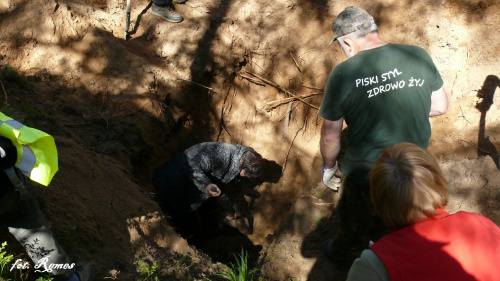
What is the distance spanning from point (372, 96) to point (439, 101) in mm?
541

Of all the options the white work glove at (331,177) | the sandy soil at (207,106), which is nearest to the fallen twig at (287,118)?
the sandy soil at (207,106)

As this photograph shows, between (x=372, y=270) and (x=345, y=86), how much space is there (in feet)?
4.09

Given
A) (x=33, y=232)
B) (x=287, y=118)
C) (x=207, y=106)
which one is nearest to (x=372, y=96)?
(x=33, y=232)

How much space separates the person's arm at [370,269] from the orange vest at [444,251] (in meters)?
0.02

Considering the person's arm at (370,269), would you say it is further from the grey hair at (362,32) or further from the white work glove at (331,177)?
the grey hair at (362,32)

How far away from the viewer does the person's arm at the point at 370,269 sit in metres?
1.39

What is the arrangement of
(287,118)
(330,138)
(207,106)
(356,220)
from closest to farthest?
(330,138)
(356,220)
(287,118)
(207,106)

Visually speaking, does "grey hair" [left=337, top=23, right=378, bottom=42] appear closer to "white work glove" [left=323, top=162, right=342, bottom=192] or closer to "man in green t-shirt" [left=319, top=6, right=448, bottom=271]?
"man in green t-shirt" [left=319, top=6, right=448, bottom=271]

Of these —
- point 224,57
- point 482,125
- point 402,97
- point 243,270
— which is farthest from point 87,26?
point 482,125

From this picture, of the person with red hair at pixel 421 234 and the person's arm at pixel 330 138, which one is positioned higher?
the person with red hair at pixel 421 234

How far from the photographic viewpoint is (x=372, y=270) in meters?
1.41

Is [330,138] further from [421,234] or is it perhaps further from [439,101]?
[421,234]

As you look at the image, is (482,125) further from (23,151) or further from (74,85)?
(74,85)

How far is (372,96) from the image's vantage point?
2303 mm
